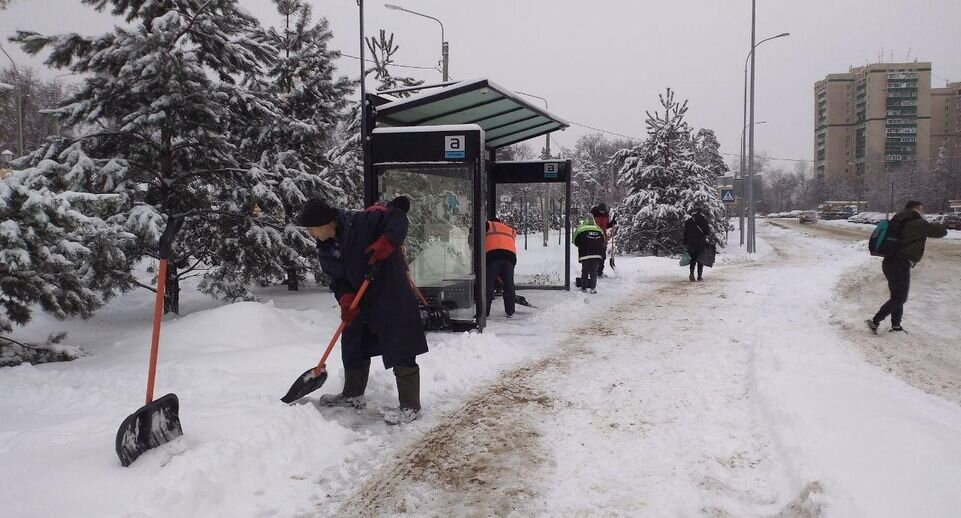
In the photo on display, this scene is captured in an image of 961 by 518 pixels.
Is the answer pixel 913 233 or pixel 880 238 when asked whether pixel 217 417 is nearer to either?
pixel 880 238

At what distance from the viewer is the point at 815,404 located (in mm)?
4539

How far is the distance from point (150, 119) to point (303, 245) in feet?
10.3


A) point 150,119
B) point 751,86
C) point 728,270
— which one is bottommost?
point 728,270

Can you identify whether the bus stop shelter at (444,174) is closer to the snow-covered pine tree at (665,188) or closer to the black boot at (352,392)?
the black boot at (352,392)

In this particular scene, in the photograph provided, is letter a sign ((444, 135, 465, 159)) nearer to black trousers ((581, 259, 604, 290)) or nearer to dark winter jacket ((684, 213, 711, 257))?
black trousers ((581, 259, 604, 290))

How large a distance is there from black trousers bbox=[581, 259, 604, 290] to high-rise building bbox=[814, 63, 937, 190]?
76.7m

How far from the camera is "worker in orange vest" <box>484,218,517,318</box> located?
948cm

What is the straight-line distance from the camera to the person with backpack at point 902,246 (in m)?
7.80

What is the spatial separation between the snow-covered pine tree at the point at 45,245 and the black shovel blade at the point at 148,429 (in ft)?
8.64

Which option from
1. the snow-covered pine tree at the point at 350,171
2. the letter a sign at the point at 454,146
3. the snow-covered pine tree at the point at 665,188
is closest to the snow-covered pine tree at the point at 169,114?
the snow-covered pine tree at the point at 350,171

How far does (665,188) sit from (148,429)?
2365cm

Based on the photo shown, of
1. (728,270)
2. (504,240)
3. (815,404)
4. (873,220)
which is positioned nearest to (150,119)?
(504,240)

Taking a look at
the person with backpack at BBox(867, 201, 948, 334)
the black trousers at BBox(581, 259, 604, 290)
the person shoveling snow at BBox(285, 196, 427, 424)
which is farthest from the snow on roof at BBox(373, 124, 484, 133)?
the person with backpack at BBox(867, 201, 948, 334)

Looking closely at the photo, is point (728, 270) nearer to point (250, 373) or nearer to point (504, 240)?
point (504, 240)
